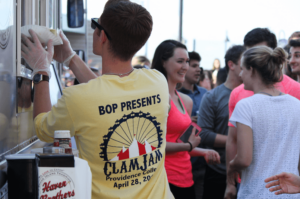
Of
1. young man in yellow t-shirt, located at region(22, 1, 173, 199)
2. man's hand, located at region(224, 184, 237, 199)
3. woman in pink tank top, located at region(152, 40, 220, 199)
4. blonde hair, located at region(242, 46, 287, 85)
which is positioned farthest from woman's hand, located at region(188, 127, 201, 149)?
young man in yellow t-shirt, located at region(22, 1, 173, 199)

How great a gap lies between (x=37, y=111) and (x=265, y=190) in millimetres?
1499

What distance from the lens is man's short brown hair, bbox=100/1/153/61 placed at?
4.11 ft

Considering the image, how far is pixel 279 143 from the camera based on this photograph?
1.94 metres

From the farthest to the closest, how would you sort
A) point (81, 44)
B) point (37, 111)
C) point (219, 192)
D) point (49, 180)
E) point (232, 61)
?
point (81, 44), point (232, 61), point (219, 192), point (37, 111), point (49, 180)

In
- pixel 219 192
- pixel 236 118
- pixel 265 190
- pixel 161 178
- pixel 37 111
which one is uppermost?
pixel 37 111

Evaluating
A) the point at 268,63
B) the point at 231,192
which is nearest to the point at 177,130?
the point at 231,192

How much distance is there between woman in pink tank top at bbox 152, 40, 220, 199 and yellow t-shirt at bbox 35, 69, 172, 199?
3.69 feet

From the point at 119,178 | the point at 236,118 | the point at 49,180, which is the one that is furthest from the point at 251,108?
the point at 49,180

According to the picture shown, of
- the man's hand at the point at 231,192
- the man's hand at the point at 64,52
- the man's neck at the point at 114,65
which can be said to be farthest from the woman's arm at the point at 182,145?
the man's neck at the point at 114,65

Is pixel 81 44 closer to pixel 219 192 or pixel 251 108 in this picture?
pixel 219 192

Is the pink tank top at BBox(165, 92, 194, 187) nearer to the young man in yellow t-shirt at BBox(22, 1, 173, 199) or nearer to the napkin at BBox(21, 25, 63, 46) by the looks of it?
the young man in yellow t-shirt at BBox(22, 1, 173, 199)

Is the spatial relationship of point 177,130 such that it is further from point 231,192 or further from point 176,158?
point 231,192

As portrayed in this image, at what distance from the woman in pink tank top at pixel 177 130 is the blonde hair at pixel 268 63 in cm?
75

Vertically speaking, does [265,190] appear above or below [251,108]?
below
